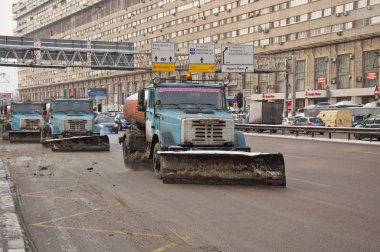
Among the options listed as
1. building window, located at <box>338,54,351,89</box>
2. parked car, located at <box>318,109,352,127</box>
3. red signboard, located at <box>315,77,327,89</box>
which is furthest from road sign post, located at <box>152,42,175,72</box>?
red signboard, located at <box>315,77,327,89</box>

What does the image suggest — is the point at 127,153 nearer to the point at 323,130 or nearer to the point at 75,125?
the point at 75,125

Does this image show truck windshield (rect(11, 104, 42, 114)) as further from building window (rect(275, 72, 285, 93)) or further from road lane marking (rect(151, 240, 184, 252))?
building window (rect(275, 72, 285, 93))

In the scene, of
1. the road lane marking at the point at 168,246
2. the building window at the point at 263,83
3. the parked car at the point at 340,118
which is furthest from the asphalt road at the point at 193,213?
the building window at the point at 263,83

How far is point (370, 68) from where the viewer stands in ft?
197

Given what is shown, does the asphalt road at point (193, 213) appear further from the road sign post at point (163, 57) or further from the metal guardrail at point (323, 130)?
the road sign post at point (163, 57)

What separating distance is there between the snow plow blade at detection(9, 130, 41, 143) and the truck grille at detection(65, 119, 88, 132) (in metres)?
6.08

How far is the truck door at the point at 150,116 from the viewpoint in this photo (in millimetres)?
13297

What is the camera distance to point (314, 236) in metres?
6.45

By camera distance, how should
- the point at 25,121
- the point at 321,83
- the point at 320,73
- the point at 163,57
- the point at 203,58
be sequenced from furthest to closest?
1. the point at 320,73
2. the point at 321,83
3. the point at 203,58
4. the point at 163,57
5. the point at 25,121

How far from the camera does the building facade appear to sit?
6109 cm

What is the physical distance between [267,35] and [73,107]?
189 feet

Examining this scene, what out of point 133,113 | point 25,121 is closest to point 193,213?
point 133,113

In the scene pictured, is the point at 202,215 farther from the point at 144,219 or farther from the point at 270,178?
the point at 270,178

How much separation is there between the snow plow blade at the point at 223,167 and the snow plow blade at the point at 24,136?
17693 millimetres
